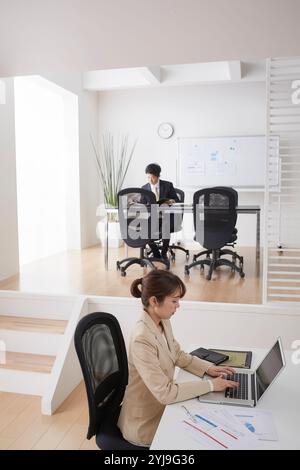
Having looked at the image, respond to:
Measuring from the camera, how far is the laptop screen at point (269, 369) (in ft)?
5.69

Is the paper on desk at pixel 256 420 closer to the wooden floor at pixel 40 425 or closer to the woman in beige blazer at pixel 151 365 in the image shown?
the woman in beige blazer at pixel 151 365

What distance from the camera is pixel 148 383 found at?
1.84 meters

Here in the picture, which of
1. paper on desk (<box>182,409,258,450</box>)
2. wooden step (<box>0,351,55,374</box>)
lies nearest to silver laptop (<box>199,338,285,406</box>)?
paper on desk (<box>182,409,258,450</box>)

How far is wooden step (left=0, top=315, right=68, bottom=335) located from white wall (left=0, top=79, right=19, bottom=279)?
92 cm

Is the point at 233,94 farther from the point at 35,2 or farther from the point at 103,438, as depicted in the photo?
the point at 103,438

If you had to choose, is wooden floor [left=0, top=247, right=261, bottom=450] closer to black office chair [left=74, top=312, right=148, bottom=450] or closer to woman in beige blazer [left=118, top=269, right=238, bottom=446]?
black office chair [left=74, top=312, right=148, bottom=450]

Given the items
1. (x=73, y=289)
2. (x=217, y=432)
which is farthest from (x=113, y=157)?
(x=217, y=432)

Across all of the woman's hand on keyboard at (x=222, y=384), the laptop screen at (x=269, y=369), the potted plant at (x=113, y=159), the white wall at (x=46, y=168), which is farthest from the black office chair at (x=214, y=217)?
the woman's hand on keyboard at (x=222, y=384)

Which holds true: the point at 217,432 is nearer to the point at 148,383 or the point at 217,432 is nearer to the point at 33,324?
the point at 148,383

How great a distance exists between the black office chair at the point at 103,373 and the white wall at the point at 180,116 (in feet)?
18.9

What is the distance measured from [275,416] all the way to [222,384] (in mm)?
257

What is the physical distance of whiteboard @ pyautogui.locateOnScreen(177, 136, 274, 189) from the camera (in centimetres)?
733

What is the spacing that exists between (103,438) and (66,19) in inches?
130

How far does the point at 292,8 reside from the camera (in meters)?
3.42
